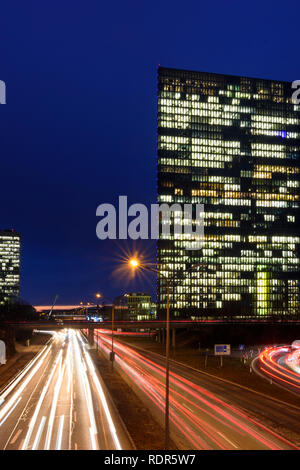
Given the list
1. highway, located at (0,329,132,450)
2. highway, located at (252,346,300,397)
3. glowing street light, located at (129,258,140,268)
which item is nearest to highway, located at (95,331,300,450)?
highway, located at (0,329,132,450)

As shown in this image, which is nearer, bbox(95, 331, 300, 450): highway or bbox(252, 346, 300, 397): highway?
bbox(95, 331, 300, 450): highway

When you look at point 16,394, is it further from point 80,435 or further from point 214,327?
point 214,327

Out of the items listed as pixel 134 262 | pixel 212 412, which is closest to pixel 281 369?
pixel 212 412

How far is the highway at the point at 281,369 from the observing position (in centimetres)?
5950

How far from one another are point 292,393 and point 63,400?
24236 millimetres

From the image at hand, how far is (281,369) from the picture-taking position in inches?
2908

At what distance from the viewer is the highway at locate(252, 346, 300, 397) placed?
2343 inches

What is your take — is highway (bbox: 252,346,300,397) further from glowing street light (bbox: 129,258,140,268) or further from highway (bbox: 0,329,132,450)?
glowing street light (bbox: 129,258,140,268)

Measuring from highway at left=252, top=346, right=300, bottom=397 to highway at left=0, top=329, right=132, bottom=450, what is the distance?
22.3m
